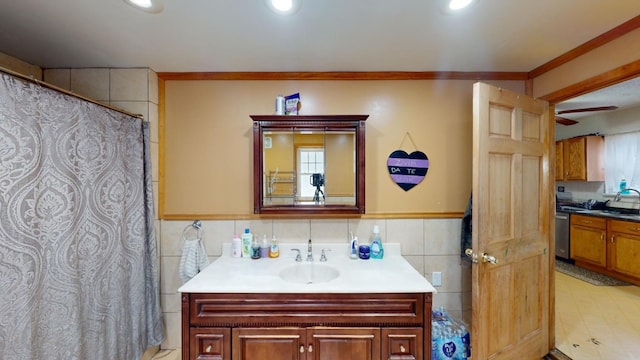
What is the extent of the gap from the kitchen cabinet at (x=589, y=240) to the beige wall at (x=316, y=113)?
3.15m

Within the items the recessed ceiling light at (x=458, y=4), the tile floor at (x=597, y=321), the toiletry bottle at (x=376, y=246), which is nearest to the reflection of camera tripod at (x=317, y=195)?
the toiletry bottle at (x=376, y=246)

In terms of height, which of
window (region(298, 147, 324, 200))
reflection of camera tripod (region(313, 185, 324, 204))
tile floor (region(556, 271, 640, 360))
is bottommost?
tile floor (region(556, 271, 640, 360))

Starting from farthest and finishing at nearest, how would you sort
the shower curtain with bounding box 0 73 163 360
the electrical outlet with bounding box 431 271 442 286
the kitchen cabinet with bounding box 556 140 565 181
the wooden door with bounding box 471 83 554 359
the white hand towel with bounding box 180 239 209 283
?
1. the kitchen cabinet with bounding box 556 140 565 181
2. the electrical outlet with bounding box 431 271 442 286
3. the white hand towel with bounding box 180 239 209 283
4. the wooden door with bounding box 471 83 554 359
5. the shower curtain with bounding box 0 73 163 360

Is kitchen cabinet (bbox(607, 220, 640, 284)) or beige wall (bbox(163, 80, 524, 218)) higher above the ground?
beige wall (bbox(163, 80, 524, 218))

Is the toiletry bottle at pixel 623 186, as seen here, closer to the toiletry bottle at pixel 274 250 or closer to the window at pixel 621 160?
the window at pixel 621 160

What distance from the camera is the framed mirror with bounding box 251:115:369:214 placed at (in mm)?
1817

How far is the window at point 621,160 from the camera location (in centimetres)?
347

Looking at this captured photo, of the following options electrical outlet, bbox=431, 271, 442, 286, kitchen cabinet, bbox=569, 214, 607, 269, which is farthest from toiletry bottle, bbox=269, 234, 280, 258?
kitchen cabinet, bbox=569, 214, 607, 269

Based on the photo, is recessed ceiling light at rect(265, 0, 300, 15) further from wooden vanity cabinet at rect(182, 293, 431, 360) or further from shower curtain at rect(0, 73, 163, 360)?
wooden vanity cabinet at rect(182, 293, 431, 360)

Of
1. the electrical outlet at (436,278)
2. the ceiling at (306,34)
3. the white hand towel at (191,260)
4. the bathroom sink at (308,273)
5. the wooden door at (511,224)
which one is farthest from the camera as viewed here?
the electrical outlet at (436,278)

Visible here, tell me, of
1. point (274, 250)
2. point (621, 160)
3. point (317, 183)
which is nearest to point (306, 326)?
point (274, 250)

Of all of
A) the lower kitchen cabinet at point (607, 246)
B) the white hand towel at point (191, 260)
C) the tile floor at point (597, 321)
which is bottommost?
the tile floor at point (597, 321)

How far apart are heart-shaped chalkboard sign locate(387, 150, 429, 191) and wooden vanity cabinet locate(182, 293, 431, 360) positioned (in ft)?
2.70

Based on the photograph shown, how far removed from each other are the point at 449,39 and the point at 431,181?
36.9 inches
